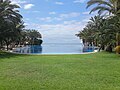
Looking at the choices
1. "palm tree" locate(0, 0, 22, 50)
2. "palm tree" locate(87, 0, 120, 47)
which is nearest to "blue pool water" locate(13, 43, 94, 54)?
"palm tree" locate(0, 0, 22, 50)

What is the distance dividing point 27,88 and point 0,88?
2.76 feet

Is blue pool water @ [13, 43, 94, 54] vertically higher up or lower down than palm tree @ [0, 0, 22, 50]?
lower down

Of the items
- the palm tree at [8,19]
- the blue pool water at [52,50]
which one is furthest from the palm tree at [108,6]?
the blue pool water at [52,50]

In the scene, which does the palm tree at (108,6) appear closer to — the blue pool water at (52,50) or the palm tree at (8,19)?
the palm tree at (8,19)

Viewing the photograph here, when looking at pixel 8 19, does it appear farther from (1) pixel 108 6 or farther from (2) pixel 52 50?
(2) pixel 52 50

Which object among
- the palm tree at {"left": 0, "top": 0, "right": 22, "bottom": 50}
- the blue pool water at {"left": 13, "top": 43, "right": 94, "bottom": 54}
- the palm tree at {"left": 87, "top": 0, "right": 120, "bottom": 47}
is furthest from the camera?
the blue pool water at {"left": 13, "top": 43, "right": 94, "bottom": 54}

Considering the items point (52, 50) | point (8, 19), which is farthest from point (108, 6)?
point (52, 50)

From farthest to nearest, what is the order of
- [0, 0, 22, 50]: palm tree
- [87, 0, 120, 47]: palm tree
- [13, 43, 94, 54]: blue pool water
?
[13, 43, 94, 54]: blue pool water, [0, 0, 22, 50]: palm tree, [87, 0, 120, 47]: palm tree

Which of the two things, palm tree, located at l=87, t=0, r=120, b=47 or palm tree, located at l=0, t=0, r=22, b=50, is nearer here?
palm tree, located at l=87, t=0, r=120, b=47

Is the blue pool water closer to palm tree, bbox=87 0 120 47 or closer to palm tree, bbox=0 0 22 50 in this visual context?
palm tree, bbox=0 0 22 50

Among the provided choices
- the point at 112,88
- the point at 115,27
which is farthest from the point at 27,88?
the point at 115,27

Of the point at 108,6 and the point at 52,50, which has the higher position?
the point at 108,6

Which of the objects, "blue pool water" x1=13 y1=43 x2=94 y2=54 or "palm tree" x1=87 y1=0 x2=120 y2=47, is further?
"blue pool water" x1=13 y1=43 x2=94 y2=54

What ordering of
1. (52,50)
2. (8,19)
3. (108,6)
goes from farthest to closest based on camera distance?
(52,50) < (8,19) < (108,6)
